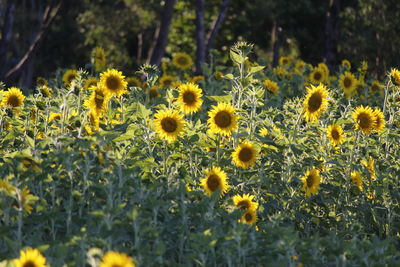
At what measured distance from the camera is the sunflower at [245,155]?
516 cm

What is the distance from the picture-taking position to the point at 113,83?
224 inches

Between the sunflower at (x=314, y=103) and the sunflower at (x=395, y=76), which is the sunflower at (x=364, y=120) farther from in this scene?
the sunflower at (x=395, y=76)

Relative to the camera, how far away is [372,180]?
605 cm

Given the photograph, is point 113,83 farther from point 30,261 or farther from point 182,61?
point 182,61

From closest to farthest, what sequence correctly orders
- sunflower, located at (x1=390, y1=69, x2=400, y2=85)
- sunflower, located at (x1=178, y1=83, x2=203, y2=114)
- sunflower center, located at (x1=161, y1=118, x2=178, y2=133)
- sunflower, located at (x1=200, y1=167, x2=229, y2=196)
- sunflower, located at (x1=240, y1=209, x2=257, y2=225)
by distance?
sunflower, located at (x1=240, y1=209, x2=257, y2=225), sunflower, located at (x1=200, y1=167, x2=229, y2=196), sunflower center, located at (x1=161, y1=118, x2=178, y2=133), sunflower, located at (x1=178, y1=83, x2=203, y2=114), sunflower, located at (x1=390, y1=69, x2=400, y2=85)

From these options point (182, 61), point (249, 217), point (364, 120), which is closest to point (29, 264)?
point (249, 217)

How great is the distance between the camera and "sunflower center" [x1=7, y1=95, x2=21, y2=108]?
19.9 feet

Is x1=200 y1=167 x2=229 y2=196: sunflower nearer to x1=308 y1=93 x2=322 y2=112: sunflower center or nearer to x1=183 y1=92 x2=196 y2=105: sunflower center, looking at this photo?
x1=183 y1=92 x2=196 y2=105: sunflower center

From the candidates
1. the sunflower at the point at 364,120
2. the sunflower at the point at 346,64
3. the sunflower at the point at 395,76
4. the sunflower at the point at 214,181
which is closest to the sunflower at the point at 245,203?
the sunflower at the point at 214,181

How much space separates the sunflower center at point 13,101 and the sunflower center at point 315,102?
91.6 inches

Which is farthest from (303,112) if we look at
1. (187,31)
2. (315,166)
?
(187,31)

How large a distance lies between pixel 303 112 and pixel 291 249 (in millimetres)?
2086

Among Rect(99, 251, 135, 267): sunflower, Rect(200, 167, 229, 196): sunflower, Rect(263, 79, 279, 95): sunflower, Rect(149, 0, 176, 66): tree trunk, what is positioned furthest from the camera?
Rect(149, 0, 176, 66): tree trunk

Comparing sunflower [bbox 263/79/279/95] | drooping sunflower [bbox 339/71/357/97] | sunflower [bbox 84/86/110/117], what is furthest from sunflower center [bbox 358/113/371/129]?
sunflower [bbox 263/79/279/95]
